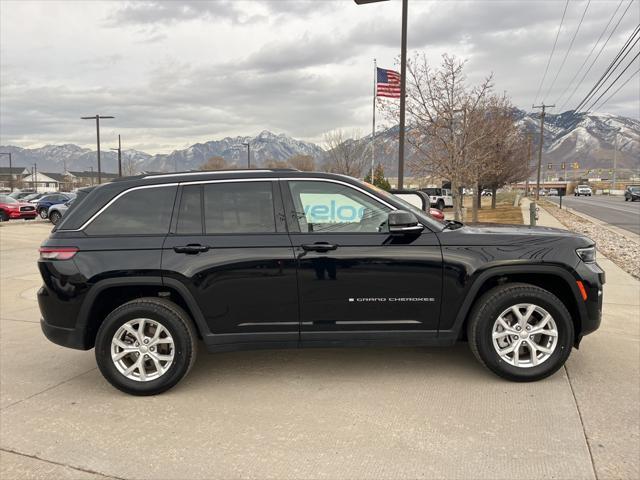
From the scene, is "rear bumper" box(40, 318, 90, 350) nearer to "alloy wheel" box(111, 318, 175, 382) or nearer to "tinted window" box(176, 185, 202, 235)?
"alloy wheel" box(111, 318, 175, 382)

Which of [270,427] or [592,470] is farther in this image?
[270,427]

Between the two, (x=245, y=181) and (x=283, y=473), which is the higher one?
(x=245, y=181)

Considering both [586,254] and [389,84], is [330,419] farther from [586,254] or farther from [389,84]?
[389,84]

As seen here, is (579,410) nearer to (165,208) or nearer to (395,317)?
(395,317)

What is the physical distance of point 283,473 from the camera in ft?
8.62

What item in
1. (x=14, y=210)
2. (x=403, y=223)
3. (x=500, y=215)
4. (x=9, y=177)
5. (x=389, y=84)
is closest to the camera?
(x=403, y=223)

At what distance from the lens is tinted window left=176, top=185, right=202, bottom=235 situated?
3.67 m

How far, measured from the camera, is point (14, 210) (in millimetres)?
24031

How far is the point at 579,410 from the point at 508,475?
1053 mm

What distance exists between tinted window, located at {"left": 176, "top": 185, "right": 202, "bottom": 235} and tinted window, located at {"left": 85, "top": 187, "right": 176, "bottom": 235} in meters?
0.10

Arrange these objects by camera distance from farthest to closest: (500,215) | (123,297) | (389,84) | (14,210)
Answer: (500,215), (14,210), (389,84), (123,297)

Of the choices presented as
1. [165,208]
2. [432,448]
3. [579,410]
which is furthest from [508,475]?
[165,208]

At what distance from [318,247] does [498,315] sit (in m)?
1.50

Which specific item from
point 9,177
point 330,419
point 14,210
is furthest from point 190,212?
point 9,177
